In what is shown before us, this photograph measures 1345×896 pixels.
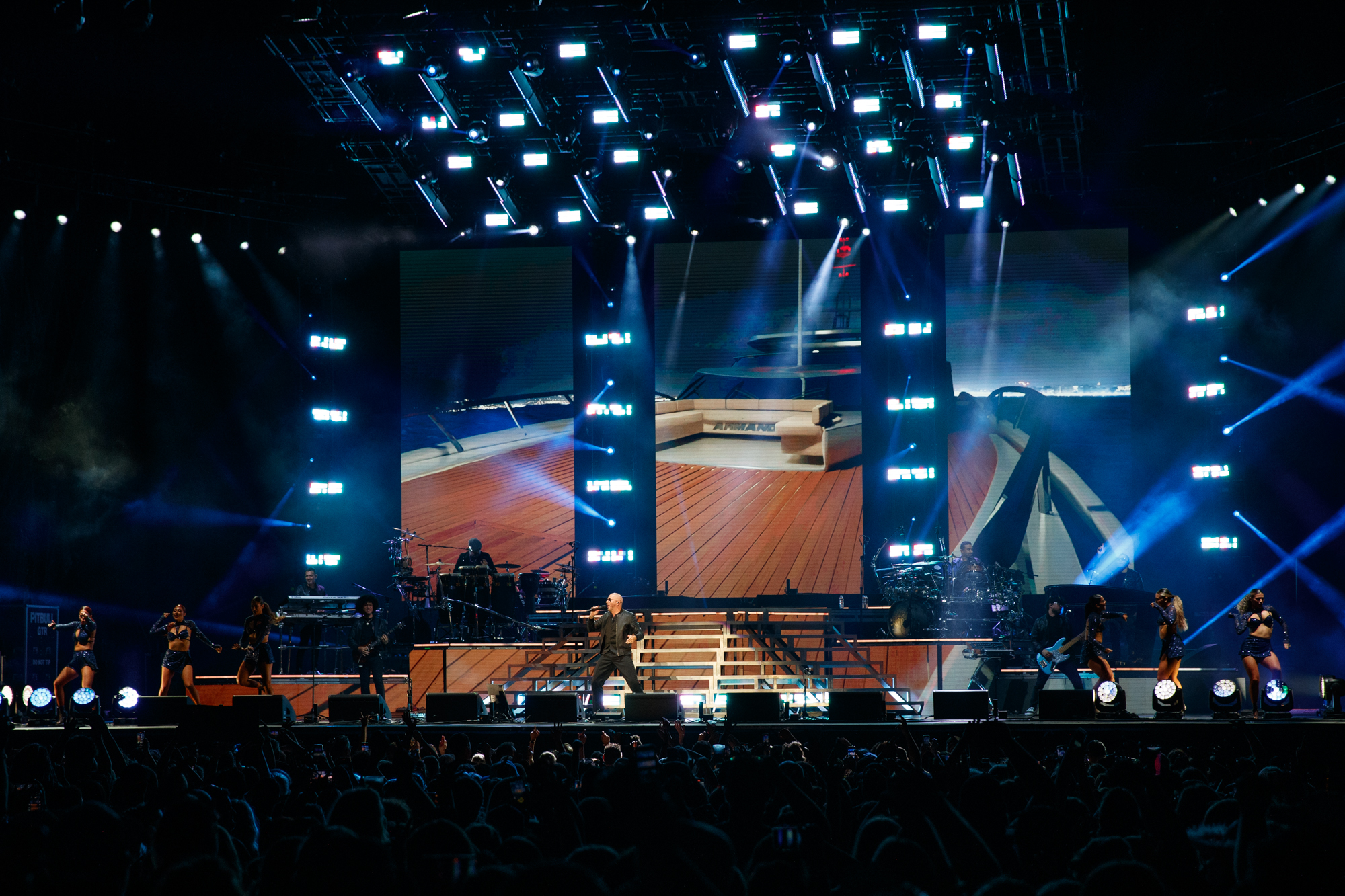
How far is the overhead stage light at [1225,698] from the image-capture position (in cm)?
1209

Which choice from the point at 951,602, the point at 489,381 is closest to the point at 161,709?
the point at 489,381

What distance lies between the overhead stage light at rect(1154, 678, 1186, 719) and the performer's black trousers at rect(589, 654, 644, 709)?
5807mm

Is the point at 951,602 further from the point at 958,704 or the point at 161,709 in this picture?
the point at 161,709

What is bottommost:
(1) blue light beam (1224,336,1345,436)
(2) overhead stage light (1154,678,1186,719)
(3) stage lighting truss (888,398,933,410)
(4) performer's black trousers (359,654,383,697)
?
(2) overhead stage light (1154,678,1186,719)

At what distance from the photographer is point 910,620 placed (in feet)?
54.3

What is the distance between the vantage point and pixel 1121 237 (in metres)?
18.8

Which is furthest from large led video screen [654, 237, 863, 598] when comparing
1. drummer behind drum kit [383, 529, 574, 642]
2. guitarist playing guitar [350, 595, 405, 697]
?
guitarist playing guitar [350, 595, 405, 697]

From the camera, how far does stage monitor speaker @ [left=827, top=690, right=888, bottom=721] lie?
1158 cm

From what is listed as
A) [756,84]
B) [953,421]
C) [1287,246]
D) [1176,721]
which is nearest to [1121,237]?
[1287,246]

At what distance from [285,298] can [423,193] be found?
129 inches

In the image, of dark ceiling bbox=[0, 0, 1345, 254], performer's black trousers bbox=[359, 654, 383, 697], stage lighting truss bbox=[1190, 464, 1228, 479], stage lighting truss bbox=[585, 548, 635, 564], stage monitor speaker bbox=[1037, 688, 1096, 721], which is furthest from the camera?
stage lighting truss bbox=[585, 548, 635, 564]

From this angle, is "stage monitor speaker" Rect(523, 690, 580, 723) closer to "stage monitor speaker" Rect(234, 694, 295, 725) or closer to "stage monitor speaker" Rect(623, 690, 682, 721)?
"stage monitor speaker" Rect(623, 690, 682, 721)

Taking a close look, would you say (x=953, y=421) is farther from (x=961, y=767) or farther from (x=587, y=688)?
(x=961, y=767)

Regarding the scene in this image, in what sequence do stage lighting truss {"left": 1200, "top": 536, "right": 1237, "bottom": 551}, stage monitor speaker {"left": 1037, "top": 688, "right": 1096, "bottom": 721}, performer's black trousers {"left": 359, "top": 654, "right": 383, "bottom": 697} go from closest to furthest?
stage monitor speaker {"left": 1037, "top": 688, "right": 1096, "bottom": 721}
performer's black trousers {"left": 359, "top": 654, "right": 383, "bottom": 697}
stage lighting truss {"left": 1200, "top": 536, "right": 1237, "bottom": 551}
